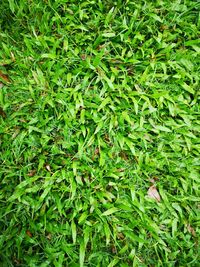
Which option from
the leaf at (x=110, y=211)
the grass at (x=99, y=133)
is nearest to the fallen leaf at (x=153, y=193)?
the grass at (x=99, y=133)

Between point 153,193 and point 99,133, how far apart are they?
0.62 metres

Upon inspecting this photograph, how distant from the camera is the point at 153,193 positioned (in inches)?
94.6

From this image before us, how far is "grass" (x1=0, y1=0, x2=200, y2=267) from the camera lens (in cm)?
225

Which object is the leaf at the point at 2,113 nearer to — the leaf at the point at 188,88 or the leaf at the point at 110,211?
the leaf at the point at 110,211

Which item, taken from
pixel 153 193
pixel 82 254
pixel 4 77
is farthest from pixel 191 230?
pixel 4 77

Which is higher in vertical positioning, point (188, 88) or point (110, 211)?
point (188, 88)

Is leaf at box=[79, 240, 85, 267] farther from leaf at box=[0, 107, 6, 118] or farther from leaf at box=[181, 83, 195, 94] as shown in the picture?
leaf at box=[181, 83, 195, 94]

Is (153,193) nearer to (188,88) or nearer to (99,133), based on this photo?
(99,133)

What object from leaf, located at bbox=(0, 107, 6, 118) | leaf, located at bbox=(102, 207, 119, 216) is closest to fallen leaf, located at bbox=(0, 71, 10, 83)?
leaf, located at bbox=(0, 107, 6, 118)

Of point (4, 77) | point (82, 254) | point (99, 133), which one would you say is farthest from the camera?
point (4, 77)

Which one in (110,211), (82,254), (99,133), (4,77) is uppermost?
(4,77)

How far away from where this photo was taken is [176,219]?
2395mm

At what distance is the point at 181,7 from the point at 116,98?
0.98 meters

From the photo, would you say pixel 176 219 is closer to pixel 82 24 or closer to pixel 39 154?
pixel 39 154
